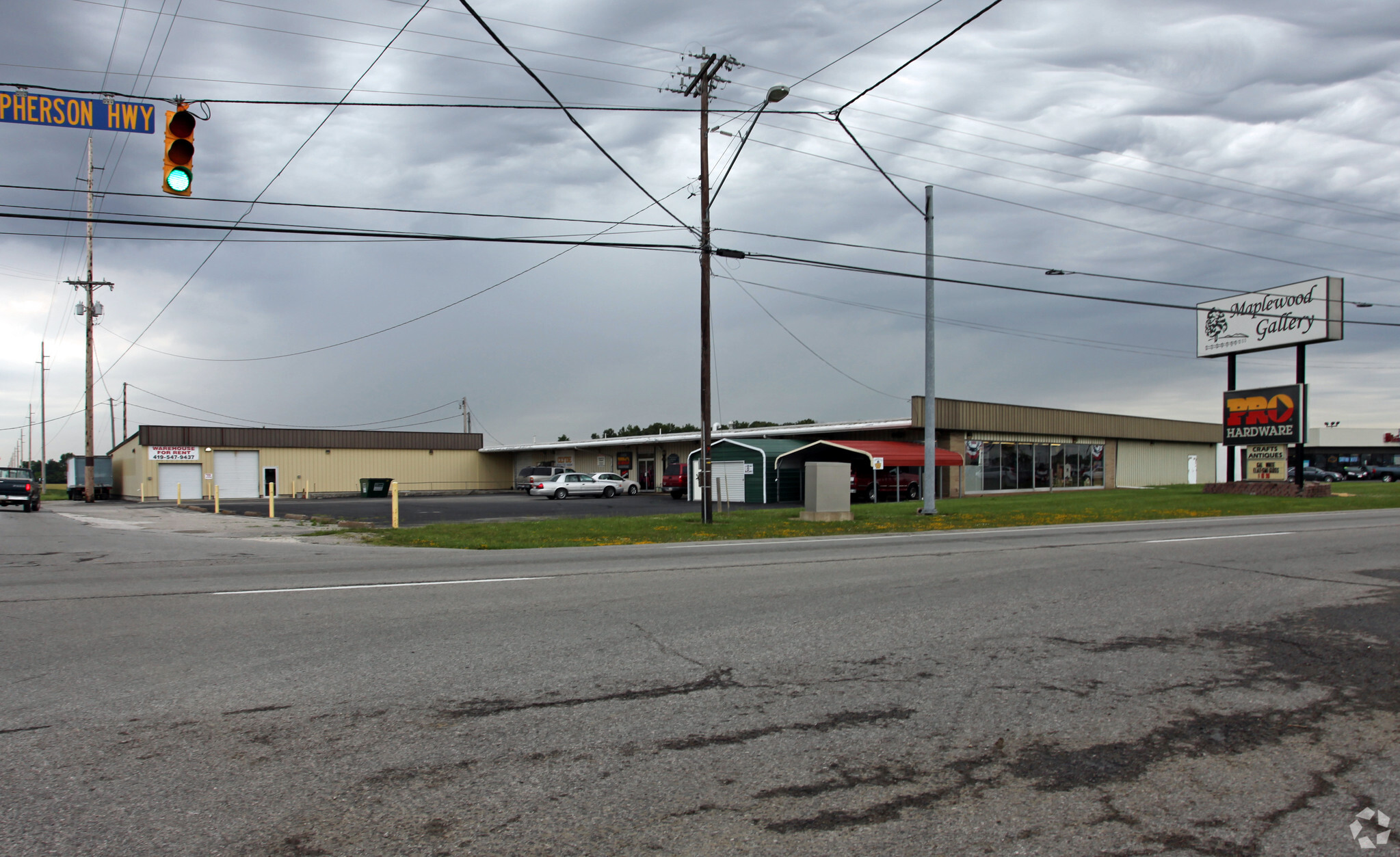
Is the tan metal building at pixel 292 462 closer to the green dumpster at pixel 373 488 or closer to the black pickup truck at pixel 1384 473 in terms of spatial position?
the green dumpster at pixel 373 488

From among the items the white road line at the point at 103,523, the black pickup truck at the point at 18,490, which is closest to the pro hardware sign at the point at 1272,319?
the white road line at the point at 103,523

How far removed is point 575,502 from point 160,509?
18352mm

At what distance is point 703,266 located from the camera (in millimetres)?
21828

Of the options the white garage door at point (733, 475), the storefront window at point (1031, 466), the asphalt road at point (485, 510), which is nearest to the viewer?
the asphalt road at point (485, 510)

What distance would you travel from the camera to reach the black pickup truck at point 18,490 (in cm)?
3481

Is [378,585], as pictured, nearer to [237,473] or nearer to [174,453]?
[174,453]

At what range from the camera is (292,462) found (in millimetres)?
58438

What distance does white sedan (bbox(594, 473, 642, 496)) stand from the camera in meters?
48.0

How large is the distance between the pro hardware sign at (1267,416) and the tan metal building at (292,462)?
50.3 metres

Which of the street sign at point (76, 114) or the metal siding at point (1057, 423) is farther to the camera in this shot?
the metal siding at point (1057, 423)

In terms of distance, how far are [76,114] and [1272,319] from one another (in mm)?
41329

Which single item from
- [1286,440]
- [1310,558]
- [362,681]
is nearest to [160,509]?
[362,681]

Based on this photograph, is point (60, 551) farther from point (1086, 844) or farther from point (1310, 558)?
point (1310, 558)

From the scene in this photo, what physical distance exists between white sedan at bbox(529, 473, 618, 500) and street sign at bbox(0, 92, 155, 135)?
3468 cm
